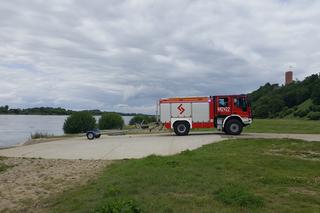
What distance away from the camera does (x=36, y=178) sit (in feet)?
39.0

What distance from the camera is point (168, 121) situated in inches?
1108

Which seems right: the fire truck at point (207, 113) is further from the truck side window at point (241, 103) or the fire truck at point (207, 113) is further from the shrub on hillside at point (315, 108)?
the shrub on hillside at point (315, 108)

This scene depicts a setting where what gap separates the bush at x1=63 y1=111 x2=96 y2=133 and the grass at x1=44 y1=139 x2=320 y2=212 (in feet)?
101

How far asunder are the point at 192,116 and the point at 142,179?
1852cm

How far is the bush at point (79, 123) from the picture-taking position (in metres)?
42.6

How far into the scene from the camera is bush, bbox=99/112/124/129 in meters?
47.0

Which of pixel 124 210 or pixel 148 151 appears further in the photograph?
pixel 148 151

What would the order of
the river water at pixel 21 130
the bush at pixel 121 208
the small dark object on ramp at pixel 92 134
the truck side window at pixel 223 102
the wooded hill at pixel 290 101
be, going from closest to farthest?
the bush at pixel 121 208 < the truck side window at pixel 223 102 < the small dark object on ramp at pixel 92 134 < the river water at pixel 21 130 < the wooded hill at pixel 290 101

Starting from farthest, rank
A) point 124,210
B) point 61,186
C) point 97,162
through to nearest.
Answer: point 97,162 < point 61,186 < point 124,210

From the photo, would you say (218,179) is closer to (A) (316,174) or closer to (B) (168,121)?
(A) (316,174)

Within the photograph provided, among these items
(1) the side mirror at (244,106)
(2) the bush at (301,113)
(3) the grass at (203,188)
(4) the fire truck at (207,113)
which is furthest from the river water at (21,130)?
(2) the bush at (301,113)

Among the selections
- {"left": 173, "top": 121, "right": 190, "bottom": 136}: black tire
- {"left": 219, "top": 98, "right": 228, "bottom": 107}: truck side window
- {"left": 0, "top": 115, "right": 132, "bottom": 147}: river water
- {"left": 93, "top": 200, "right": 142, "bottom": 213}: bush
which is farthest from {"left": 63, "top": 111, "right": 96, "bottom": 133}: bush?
{"left": 93, "top": 200, "right": 142, "bottom": 213}: bush

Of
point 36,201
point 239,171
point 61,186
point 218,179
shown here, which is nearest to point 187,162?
point 239,171

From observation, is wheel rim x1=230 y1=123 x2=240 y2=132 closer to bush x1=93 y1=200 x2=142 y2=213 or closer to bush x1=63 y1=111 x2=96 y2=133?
bush x1=63 y1=111 x2=96 y2=133
